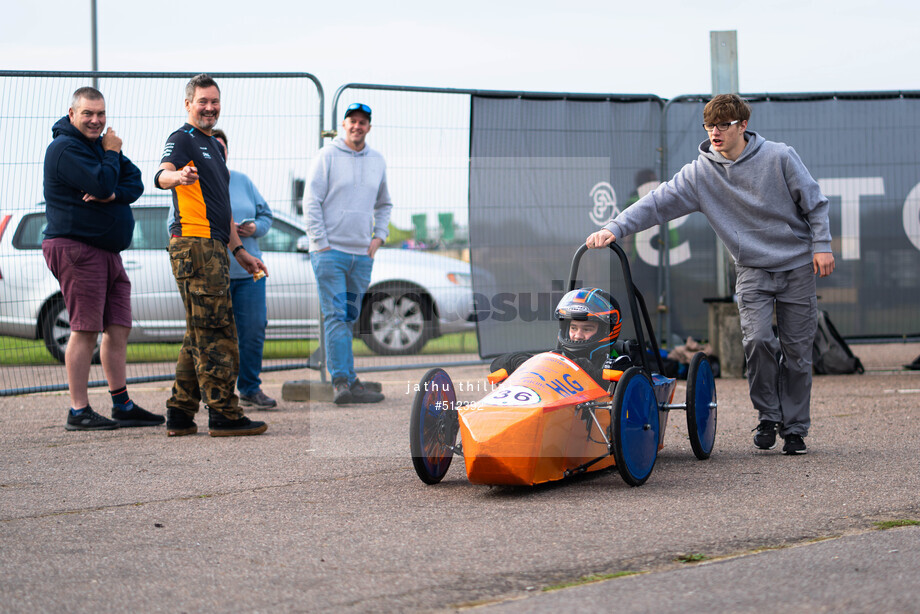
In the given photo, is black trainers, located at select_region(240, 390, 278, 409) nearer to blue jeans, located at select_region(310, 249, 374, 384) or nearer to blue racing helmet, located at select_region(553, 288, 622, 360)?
blue jeans, located at select_region(310, 249, 374, 384)

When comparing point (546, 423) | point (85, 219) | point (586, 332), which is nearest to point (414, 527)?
point (546, 423)

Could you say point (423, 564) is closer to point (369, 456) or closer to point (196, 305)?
point (369, 456)

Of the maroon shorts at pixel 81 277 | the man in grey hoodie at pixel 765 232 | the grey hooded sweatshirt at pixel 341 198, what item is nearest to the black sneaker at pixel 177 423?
the maroon shorts at pixel 81 277

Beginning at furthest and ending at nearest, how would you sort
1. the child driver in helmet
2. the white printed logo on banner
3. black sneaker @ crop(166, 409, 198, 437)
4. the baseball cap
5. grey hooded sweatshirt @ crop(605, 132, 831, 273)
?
the white printed logo on banner
the baseball cap
black sneaker @ crop(166, 409, 198, 437)
grey hooded sweatshirt @ crop(605, 132, 831, 273)
the child driver in helmet

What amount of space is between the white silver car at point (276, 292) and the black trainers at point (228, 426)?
243cm

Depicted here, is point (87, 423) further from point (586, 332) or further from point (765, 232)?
point (765, 232)

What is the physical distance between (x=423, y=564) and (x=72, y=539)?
1469 mm

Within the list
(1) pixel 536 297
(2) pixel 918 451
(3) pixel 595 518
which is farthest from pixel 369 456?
(1) pixel 536 297

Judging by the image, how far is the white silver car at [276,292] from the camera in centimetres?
823

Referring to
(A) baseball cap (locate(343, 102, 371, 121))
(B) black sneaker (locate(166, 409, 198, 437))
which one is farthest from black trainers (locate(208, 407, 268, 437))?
(A) baseball cap (locate(343, 102, 371, 121))

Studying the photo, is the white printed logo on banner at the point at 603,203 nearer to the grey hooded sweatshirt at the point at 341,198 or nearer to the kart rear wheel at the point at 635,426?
the grey hooded sweatshirt at the point at 341,198

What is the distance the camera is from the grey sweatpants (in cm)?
581

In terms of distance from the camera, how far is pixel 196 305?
643 centimetres

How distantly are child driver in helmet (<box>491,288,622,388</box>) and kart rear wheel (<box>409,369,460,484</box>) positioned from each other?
360 mm
